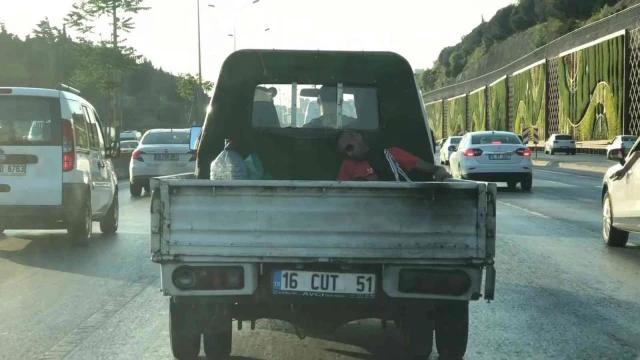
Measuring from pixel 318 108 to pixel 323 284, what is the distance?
2499 mm

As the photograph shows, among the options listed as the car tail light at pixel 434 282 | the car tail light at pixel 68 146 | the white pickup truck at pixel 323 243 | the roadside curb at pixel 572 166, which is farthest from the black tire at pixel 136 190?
the roadside curb at pixel 572 166

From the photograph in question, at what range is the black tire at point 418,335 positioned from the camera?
218 inches

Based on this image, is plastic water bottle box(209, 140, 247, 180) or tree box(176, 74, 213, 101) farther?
tree box(176, 74, 213, 101)

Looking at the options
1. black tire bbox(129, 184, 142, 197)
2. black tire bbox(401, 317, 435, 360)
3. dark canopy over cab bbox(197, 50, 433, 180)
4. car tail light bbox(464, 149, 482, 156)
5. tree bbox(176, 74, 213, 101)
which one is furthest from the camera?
tree bbox(176, 74, 213, 101)

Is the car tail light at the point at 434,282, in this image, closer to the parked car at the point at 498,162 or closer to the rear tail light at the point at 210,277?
the rear tail light at the point at 210,277

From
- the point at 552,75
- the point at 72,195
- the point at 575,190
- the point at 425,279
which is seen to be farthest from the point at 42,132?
the point at 552,75

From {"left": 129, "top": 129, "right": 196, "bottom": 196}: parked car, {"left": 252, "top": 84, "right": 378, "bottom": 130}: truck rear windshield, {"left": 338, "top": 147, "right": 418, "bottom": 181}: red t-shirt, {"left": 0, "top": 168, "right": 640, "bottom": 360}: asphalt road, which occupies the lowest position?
{"left": 0, "top": 168, "right": 640, "bottom": 360}: asphalt road

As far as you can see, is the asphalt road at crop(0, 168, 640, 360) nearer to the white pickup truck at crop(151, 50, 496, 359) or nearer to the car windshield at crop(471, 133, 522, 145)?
the white pickup truck at crop(151, 50, 496, 359)

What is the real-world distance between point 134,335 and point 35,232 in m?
8.25

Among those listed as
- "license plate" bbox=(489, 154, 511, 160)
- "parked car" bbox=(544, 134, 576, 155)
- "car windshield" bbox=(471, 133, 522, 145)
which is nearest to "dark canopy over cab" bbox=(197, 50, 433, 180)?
"license plate" bbox=(489, 154, 511, 160)

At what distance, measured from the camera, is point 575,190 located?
2559cm

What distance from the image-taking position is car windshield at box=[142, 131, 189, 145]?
78.6ft

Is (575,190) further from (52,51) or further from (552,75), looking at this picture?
(52,51)

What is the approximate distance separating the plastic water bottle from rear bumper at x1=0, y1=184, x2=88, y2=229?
5.60 meters
